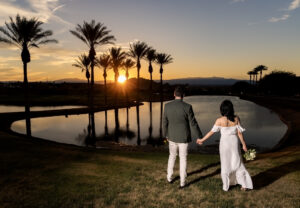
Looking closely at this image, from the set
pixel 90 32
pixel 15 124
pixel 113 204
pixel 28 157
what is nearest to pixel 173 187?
pixel 113 204

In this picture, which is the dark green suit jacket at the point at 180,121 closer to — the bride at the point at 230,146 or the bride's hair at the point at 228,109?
the bride at the point at 230,146

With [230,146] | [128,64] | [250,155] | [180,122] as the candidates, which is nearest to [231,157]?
[230,146]

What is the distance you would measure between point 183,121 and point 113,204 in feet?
8.24

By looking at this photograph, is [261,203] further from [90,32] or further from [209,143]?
[90,32]

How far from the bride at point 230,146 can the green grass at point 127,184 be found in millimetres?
334

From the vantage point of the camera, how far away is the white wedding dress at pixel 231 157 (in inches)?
203

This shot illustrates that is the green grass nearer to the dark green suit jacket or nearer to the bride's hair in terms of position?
the dark green suit jacket

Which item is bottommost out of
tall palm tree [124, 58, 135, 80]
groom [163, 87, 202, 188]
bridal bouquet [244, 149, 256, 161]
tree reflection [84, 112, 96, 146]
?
tree reflection [84, 112, 96, 146]

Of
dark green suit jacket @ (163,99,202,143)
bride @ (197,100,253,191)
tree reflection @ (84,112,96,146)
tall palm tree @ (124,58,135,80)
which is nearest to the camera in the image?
bride @ (197,100,253,191)

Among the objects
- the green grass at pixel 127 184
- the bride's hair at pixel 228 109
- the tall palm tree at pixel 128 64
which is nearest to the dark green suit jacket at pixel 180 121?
the bride's hair at pixel 228 109

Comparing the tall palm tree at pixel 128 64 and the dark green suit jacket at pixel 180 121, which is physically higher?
the tall palm tree at pixel 128 64

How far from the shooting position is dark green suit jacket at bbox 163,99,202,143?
17.6ft

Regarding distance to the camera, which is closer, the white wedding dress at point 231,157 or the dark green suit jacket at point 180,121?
the white wedding dress at point 231,157

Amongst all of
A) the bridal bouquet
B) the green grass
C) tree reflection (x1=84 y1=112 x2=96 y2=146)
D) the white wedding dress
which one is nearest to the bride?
the white wedding dress
